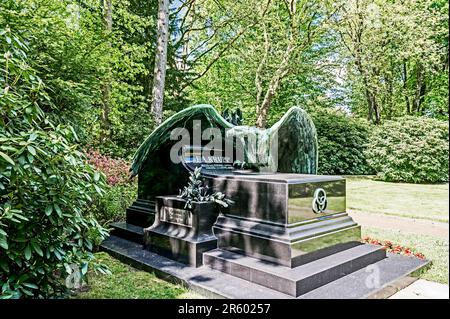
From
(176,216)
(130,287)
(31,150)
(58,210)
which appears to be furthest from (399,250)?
(31,150)

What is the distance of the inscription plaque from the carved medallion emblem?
5.86 feet

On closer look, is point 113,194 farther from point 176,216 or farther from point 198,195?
point 198,195

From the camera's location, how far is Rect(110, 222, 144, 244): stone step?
19.3ft

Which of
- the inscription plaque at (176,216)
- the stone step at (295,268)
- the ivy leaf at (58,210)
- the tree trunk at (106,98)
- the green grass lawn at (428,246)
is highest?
the tree trunk at (106,98)

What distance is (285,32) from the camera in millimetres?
18922

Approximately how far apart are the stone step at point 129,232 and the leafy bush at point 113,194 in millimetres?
533

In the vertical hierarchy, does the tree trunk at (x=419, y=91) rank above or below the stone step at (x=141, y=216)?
above

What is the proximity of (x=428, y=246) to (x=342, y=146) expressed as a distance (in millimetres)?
12432

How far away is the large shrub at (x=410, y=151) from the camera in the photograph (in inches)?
492

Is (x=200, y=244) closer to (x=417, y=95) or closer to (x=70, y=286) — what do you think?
(x=70, y=286)

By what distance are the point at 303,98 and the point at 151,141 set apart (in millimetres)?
17597

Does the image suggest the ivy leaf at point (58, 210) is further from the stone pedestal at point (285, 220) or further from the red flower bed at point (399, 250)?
the red flower bed at point (399, 250)

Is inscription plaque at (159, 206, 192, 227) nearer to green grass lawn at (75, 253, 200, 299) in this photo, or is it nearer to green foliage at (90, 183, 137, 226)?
green grass lawn at (75, 253, 200, 299)

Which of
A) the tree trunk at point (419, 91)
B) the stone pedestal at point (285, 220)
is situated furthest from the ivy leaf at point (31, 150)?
the tree trunk at point (419, 91)
